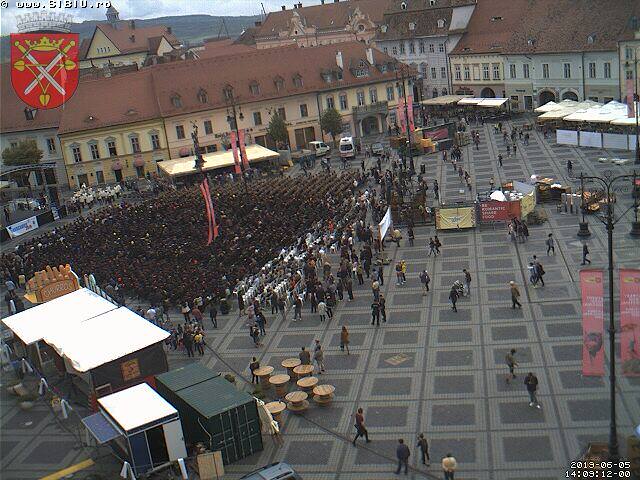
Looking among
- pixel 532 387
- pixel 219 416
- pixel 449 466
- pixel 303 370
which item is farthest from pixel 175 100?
pixel 449 466

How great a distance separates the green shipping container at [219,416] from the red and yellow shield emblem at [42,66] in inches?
510

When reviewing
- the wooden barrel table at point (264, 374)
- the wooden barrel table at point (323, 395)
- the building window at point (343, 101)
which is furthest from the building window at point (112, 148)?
the wooden barrel table at point (323, 395)

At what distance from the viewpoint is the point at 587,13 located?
69562 mm

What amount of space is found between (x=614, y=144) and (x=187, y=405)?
41.1 metres

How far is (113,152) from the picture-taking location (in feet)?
224

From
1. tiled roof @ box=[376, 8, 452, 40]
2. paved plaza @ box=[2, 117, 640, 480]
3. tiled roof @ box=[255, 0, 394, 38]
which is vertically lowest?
paved plaza @ box=[2, 117, 640, 480]

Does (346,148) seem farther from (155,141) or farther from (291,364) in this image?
(291,364)

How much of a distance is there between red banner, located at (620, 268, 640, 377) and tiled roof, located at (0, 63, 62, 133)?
60.8m

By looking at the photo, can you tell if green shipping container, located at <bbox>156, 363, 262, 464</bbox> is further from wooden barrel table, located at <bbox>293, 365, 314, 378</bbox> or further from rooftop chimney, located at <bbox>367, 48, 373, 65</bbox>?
rooftop chimney, located at <bbox>367, 48, 373, 65</bbox>

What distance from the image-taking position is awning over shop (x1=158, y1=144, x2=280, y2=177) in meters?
60.5

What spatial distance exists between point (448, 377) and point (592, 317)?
7.32 meters

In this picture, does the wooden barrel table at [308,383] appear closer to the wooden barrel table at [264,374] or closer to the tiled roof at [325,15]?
the wooden barrel table at [264,374]

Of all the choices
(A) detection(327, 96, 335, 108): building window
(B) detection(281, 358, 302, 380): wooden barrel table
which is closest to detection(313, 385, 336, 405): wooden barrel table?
(B) detection(281, 358, 302, 380): wooden barrel table

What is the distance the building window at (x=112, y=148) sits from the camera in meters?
68.1
